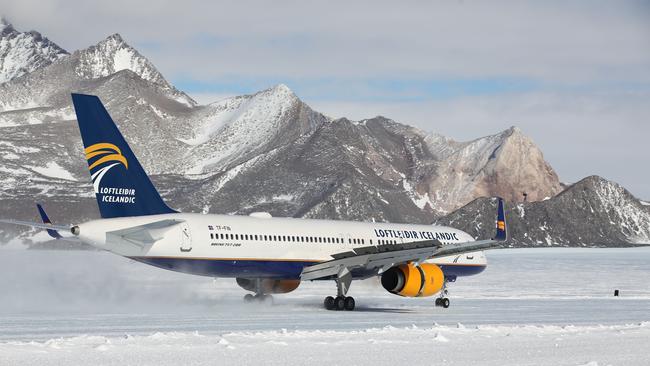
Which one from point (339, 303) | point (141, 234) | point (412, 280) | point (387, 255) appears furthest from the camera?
point (387, 255)

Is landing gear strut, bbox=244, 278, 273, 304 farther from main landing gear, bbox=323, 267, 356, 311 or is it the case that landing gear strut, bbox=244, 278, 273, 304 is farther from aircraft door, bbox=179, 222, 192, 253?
aircraft door, bbox=179, 222, 192, 253

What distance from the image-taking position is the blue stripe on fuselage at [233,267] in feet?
108

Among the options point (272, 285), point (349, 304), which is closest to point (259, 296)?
point (272, 285)

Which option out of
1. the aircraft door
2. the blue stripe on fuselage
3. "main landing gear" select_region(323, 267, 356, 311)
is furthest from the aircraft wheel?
the aircraft door

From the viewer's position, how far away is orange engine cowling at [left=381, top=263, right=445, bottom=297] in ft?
116

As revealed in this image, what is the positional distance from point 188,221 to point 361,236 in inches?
384

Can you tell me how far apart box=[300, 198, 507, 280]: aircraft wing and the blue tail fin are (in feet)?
26.6

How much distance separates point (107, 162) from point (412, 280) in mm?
12083

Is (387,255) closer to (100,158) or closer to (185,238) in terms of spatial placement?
(185,238)

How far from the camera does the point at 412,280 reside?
35500 millimetres

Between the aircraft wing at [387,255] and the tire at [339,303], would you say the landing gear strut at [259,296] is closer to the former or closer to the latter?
the aircraft wing at [387,255]

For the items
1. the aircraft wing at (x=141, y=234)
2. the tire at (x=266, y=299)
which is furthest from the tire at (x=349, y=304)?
the aircraft wing at (x=141, y=234)

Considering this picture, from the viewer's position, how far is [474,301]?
42.3 m

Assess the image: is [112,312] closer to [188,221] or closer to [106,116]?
[188,221]
